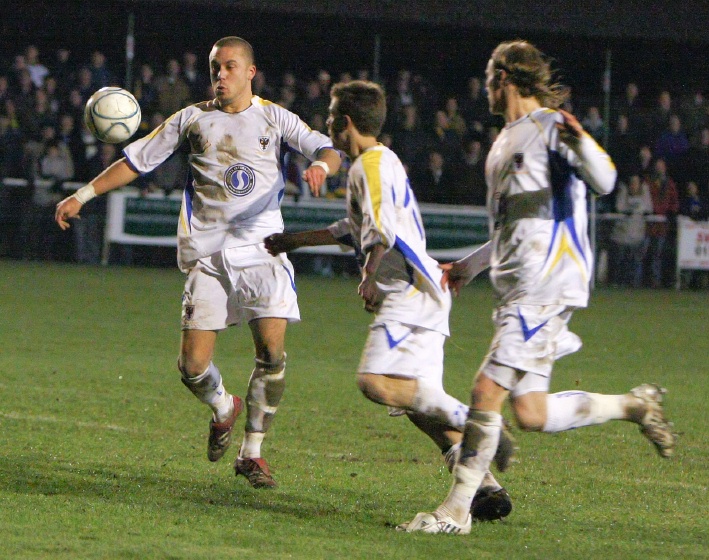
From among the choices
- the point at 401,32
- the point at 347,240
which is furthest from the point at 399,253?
the point at 401,32

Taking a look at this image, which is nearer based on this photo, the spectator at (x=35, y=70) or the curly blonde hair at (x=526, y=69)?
the curly blonde hair at (x=526, y=69)

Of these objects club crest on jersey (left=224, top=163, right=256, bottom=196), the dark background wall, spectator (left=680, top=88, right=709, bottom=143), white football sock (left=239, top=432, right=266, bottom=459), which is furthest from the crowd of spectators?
white football sock (left=239, top=432, right=266, bottom=459)

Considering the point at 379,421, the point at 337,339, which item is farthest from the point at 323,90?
the point at 379,421

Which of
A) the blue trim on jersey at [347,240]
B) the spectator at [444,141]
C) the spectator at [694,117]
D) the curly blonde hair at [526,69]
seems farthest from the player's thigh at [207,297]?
the spectator at [694,117]

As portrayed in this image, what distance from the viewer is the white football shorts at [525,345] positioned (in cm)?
489

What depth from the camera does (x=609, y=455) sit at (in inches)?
275

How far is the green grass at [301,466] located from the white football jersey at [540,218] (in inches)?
39.9

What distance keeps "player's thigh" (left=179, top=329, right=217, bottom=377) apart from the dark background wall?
17.8 m

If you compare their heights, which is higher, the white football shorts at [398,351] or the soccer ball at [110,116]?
the soccer ball at [110,116]

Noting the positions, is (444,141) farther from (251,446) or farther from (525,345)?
(525,345)

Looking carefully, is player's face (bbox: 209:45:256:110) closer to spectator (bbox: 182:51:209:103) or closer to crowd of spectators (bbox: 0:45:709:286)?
crowd of spectators (bbox: 0:45:709:286)

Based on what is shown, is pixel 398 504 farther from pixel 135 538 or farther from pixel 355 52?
pixel 355 52

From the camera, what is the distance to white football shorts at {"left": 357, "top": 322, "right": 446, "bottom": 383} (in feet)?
17.1

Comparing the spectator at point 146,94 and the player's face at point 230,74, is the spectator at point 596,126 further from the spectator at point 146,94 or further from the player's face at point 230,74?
the player's face at point 230,74
